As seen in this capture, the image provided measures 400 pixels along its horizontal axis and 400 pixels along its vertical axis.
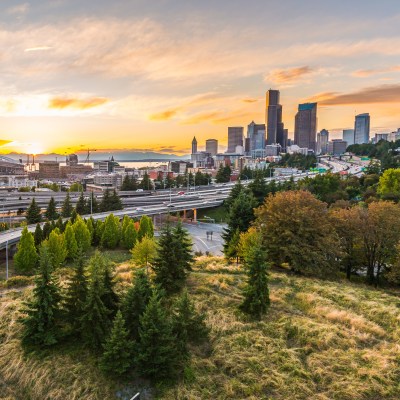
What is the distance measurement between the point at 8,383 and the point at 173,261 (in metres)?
9.71

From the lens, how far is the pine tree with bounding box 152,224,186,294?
19.6 m

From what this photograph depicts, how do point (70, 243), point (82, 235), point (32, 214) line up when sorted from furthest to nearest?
1. point (32, 214)
2. point (82, 235)
3. point (70, 243)

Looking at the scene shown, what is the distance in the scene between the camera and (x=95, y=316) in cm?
1471

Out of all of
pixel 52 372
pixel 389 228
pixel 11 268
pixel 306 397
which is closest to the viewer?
pixel 306 397


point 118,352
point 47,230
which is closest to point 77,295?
point 118,352

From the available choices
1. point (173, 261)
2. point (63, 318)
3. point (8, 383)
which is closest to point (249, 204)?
point (173, 261)

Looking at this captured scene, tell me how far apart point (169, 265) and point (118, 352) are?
7.47 metres

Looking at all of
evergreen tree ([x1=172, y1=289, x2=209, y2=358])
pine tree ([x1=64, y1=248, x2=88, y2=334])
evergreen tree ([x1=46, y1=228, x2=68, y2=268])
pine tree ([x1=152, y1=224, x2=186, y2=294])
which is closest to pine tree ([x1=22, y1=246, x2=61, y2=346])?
pine tree ([x1=64, y1=248, x2=88, y2=334])

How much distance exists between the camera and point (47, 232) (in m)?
36.5

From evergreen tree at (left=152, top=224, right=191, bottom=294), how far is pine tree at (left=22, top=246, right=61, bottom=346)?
6.08m

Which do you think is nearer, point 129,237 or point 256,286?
point 256,286

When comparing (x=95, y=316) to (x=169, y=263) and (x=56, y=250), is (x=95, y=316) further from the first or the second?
(x=56, y=250)

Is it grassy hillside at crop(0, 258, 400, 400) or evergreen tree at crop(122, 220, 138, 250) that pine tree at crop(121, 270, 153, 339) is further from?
evergreen tree at crop(122, 220, 138, 250)

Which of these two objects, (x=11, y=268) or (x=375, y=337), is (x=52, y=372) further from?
(x=11, y=268)
